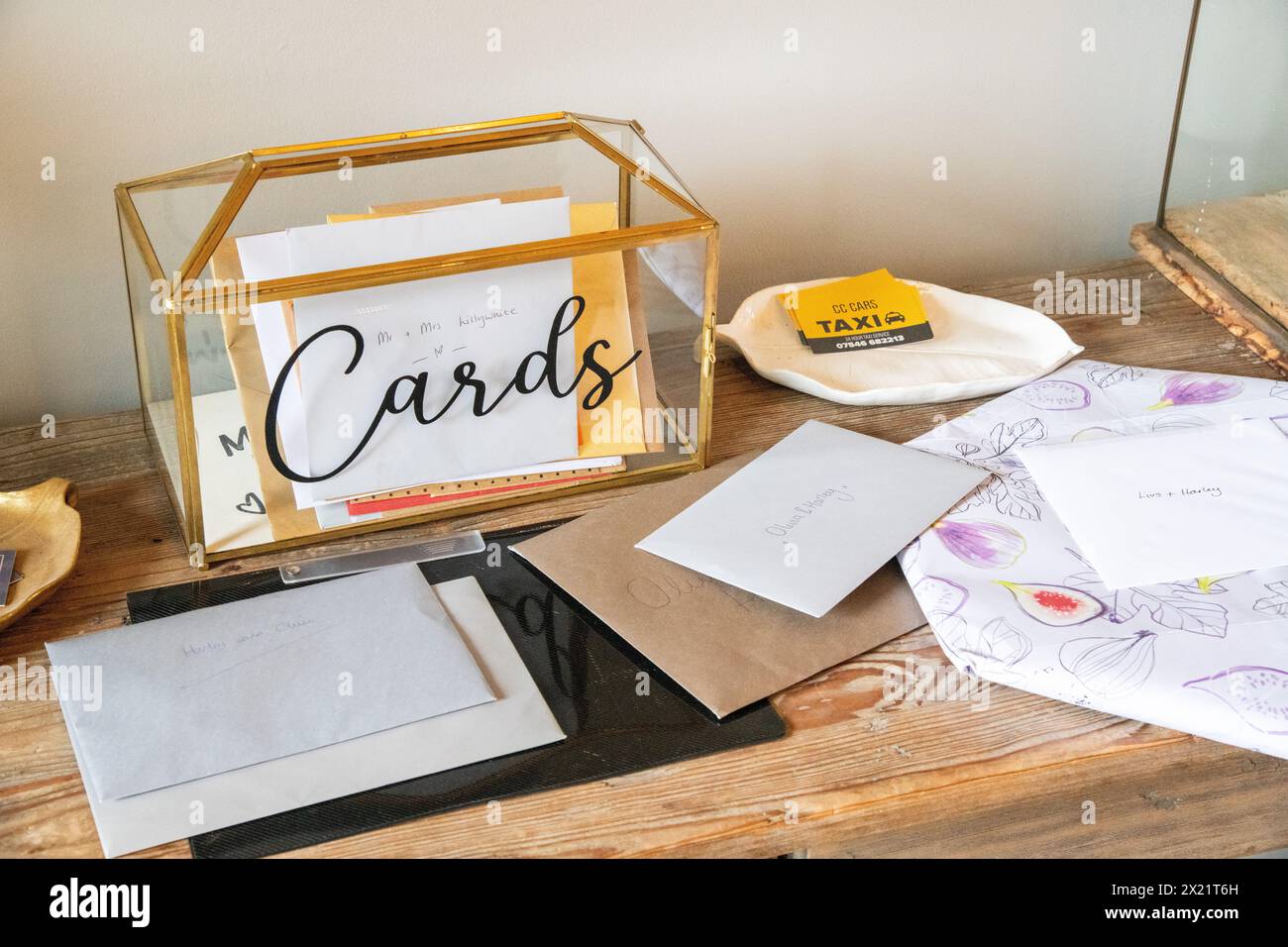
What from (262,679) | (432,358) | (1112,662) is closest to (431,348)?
(432,358)

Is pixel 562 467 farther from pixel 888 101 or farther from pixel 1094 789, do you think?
pixel 888 101

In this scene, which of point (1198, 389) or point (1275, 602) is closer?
point (1275, 602)

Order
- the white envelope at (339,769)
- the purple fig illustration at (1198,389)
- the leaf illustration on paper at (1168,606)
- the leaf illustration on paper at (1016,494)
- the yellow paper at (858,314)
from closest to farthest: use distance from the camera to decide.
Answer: the white envelope at (339,769)
the leaf illustration on paper at (1168,606)
the leaf illustration on paper at (1016,494)
the purple fig illustration at (1198,389)
the yellow paper at (858,314)

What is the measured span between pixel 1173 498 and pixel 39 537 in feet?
2.57

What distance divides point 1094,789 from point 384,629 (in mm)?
429

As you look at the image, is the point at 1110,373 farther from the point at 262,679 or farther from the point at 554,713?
the point at 262,679

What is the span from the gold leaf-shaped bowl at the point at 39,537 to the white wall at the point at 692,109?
21 cm

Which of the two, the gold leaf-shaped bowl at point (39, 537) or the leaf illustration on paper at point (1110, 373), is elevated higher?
the leaf illustration on paper at point (1110, 373)

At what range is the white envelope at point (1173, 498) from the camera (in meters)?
0.77

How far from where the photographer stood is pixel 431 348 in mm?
798

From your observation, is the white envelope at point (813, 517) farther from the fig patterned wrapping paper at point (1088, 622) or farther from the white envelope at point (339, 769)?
the white envelope at point (339, 769)

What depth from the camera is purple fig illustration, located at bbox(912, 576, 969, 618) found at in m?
0.74

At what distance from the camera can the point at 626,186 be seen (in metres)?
→ 0.92

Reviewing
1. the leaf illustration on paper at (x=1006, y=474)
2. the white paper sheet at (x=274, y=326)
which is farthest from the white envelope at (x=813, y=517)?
the white paper sheet at (x=274, y=326)
